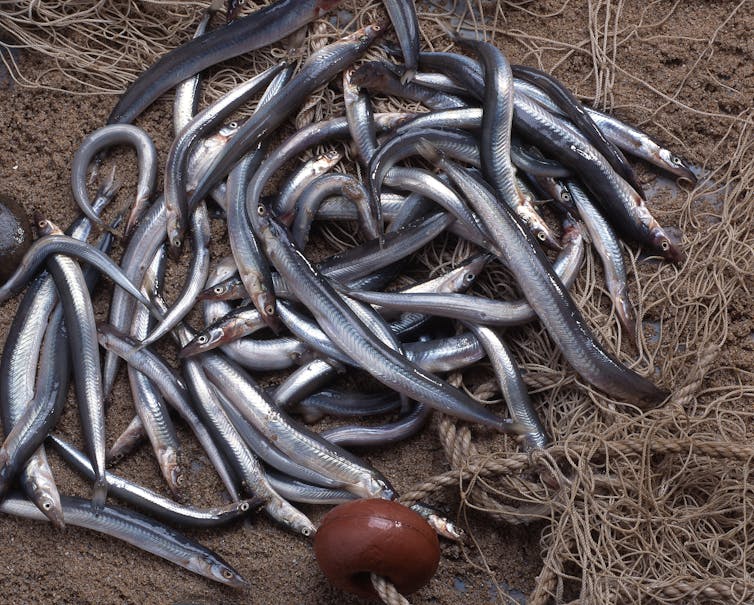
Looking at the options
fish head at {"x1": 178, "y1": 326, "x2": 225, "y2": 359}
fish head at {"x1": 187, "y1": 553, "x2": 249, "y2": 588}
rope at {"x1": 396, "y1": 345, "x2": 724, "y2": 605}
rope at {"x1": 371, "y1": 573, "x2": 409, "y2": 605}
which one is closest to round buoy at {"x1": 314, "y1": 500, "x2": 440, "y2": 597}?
rope at {"x1": 371, "y1": 573, "x2": 409, "y2": 605}

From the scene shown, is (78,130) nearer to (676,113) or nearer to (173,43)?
(173,43)

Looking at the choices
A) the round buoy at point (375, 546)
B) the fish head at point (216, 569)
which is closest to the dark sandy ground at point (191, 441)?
the fish head at point (216, 569)

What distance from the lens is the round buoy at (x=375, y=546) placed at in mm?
2566

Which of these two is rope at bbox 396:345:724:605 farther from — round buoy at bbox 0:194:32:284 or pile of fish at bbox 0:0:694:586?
round buoy at bbox 0:194:32:284

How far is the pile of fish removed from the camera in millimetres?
3020

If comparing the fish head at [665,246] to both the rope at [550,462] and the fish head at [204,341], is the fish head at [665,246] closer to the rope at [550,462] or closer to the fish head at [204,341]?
the rope at [550,462]

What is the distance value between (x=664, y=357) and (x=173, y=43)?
253cm

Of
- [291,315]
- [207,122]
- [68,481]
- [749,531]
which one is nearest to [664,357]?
[749,531]

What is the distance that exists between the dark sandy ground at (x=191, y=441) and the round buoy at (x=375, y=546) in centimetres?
40

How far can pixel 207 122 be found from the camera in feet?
10.9

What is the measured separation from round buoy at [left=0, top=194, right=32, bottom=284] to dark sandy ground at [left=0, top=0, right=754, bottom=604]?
125 mm

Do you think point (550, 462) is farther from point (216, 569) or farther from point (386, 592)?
point (216, 569)

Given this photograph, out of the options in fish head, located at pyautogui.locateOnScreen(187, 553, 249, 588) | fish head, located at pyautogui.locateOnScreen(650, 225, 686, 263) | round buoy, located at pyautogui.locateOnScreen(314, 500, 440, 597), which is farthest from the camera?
fish head, located at pyautogui.locateOnScreen(650, 225, 686, 263)

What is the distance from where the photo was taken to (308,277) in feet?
10.0
